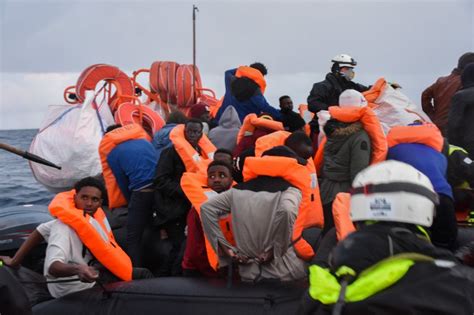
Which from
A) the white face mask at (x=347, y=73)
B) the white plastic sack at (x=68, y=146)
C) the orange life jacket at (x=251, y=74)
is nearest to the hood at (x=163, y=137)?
the white plastic sack at (x=68, y=146)

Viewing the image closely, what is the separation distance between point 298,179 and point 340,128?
767mm

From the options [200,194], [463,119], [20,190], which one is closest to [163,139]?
[200,194]

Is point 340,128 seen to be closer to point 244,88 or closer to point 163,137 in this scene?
point 163,137

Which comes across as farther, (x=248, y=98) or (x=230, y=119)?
(x=248, y=98)

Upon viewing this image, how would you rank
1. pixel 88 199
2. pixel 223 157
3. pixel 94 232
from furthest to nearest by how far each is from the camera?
pixel 223 157 → pixel 88 199 → pixel 94 232

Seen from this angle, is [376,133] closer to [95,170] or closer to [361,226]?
[361,226]

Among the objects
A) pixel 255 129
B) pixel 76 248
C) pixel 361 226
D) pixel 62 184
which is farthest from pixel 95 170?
pixel 361 226

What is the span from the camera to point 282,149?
4957mm

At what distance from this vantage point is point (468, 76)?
6.53 metres

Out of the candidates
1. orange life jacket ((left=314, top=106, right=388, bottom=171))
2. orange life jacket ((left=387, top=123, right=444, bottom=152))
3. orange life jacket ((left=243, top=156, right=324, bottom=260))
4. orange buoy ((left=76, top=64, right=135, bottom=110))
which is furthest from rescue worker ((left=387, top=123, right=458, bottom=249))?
orange buoy ((left=76, top=64, right=135, bottom=110))

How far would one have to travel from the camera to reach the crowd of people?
4.55 metres

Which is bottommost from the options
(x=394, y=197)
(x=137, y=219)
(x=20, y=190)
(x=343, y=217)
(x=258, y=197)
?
(x=20, y=190)

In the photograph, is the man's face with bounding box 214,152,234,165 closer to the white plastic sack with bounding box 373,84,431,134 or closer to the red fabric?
the red fabric

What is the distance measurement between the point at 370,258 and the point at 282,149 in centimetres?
238
